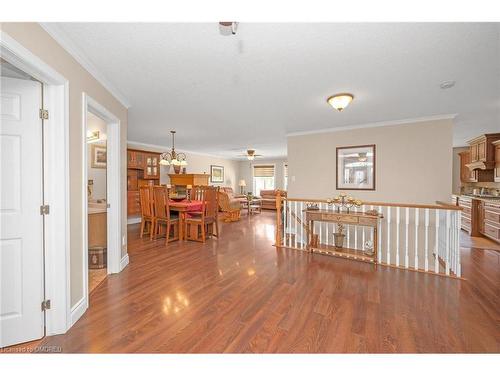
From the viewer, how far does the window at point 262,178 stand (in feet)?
34.7

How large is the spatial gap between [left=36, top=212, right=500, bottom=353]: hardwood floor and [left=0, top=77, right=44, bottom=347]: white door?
0.29m

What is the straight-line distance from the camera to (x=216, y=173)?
974cm

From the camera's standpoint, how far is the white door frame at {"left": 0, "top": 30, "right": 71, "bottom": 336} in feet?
5.30

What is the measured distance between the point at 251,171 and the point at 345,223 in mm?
7964

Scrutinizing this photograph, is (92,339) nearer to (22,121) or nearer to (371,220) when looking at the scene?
(22,121)

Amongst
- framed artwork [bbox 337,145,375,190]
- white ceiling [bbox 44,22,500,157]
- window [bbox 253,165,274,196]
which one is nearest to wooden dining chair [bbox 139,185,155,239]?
white ceiling [bbox 44,22,500,157]

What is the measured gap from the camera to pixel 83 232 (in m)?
1.95

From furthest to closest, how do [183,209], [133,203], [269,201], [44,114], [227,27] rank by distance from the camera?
[269,201] < [133,203] < [183,209] < [44,114] < [227,27]

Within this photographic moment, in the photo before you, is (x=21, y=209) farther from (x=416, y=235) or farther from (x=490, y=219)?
(x=490, y=219)

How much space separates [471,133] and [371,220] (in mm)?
4210

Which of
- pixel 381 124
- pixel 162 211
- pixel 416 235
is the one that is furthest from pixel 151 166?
pixel 416 235

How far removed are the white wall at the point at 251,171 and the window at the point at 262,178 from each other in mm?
184

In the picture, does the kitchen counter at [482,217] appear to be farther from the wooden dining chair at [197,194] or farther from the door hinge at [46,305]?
the door hinge at [46,305]
